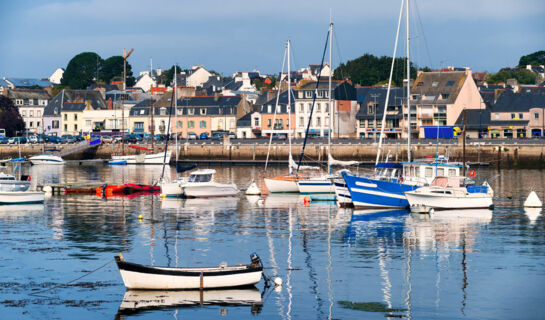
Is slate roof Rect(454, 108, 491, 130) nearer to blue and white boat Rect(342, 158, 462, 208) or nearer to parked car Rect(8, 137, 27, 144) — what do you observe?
blue and white boat Rect(342, 158, 462, 208)

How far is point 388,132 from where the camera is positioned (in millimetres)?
115500

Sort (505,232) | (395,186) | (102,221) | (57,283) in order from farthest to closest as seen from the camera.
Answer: (395,186), (102,221), (505,232), (57,283)

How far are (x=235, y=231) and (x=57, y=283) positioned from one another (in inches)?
550

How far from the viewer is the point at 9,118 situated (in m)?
142

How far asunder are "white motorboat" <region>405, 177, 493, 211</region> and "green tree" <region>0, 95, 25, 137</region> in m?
107

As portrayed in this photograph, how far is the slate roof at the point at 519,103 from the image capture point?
363ft

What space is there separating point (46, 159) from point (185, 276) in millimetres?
84595

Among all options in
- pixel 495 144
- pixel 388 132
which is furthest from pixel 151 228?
pixel 388 132

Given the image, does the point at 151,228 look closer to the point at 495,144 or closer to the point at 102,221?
the point at 102,221

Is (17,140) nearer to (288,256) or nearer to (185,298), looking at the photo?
(288,256)

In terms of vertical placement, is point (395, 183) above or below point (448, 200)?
above

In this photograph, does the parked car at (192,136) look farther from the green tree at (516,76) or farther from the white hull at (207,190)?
the green tree at (516,76)

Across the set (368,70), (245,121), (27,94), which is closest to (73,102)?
(27,94)

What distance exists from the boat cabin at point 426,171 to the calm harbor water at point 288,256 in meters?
3.00
